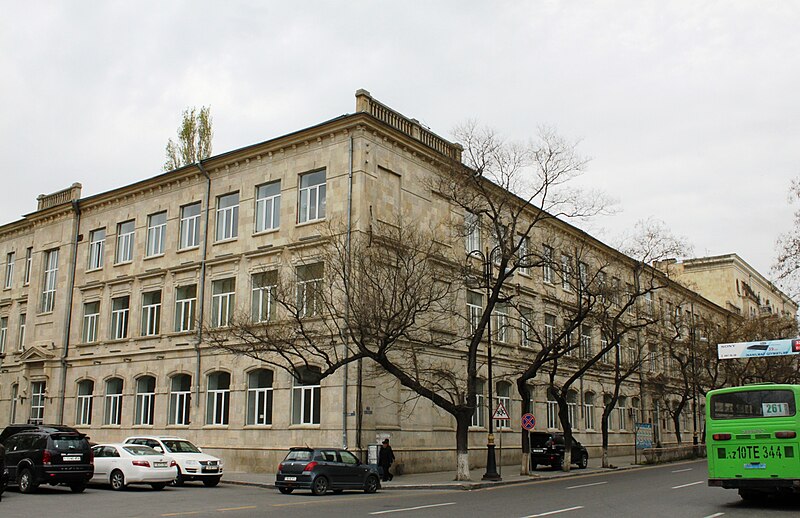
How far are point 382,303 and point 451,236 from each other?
28.5ft

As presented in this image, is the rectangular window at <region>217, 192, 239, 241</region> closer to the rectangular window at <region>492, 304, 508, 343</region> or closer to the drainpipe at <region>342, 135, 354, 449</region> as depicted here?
the drainpipe at <region>342, 135, 354, 449</region>

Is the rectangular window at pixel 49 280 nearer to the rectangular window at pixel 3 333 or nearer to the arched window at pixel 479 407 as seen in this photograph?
the rectangular window at pixel 3 333

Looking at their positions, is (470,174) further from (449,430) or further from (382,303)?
(449,430)

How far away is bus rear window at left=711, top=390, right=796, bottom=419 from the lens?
56.0 ft

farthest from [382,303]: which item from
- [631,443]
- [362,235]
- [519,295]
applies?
[631,443]

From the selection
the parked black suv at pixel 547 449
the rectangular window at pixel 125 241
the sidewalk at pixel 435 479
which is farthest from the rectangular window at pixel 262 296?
the parked black suv at pixel 547 449

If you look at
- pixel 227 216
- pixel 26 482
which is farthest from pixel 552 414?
pixel 26 482

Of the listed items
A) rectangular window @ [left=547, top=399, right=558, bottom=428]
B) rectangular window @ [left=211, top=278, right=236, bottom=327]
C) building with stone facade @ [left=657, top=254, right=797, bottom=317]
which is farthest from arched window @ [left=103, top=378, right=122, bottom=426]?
building with stone facade @ [left=657, top=254, right=797, bottom=317]

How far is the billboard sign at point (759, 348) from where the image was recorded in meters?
25.8

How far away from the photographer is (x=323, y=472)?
22062mm

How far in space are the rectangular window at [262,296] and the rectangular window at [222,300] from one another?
4.76 ft

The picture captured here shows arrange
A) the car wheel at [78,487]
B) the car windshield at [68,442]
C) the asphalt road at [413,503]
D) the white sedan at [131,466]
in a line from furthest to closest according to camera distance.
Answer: the white sedan at [131,466] < the car wheel at [78,487] < the car windshield at [68,442] < the asphalt road at [413,503]

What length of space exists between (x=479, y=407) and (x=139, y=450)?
1754 cm

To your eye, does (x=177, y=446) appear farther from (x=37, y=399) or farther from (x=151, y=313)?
(x=37, y=399)
